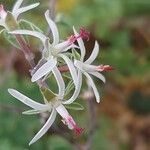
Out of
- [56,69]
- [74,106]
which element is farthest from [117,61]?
[56,69]

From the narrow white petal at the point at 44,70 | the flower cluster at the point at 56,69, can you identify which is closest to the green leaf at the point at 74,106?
the flower cluster at the point at 56,69

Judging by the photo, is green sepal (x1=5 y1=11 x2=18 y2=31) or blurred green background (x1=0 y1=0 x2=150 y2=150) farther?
blurred green background (x1=0 y1=0 x2=150 y2=150)

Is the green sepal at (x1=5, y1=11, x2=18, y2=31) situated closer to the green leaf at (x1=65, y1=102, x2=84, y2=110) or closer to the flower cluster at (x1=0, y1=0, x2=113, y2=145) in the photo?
the flower cluster at (x1=0, y1=0, x2=113, y2=145)

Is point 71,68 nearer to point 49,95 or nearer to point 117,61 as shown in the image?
point 49,95

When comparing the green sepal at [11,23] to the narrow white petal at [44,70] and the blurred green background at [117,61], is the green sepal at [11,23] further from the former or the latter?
the blurred green background at [117,61]

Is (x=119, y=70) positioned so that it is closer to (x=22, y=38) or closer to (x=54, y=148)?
(x=54, y=148)

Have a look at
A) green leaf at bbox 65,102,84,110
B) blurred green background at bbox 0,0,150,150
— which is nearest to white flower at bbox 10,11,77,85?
green leaf at bbox 65,102,84,110

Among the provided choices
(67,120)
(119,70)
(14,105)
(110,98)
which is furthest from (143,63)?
(67,120)
